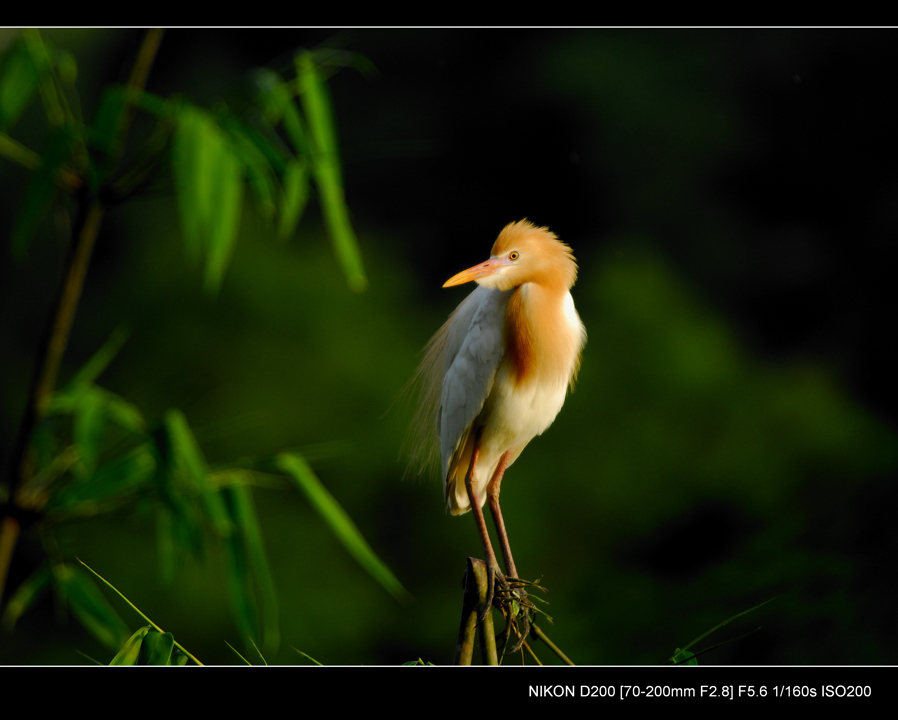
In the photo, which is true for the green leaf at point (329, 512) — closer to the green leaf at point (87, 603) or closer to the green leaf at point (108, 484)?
the green leaf at point (108, 484)

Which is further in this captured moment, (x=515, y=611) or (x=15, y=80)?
(x=515, y=611)

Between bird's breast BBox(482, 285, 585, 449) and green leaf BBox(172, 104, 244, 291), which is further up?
green leaf BBox(172, 104, 244, 291)

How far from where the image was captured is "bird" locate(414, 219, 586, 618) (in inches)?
44.5

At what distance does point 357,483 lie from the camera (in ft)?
10.6

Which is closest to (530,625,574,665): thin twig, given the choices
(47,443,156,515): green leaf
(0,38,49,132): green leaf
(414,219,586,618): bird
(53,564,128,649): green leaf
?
(414,219,586,618): bird

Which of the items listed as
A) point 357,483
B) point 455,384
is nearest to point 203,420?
point 357,483

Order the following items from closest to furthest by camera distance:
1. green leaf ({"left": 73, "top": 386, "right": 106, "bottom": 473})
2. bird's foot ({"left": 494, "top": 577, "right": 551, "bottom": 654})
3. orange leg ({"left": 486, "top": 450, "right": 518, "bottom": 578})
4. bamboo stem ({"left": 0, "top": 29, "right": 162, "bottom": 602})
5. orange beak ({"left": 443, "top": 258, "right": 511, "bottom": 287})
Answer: bamboo stem ({"left": 0, "top": 29, "right": 162, "bottom": 602}) < green leaf ({"left": 73, "top": 386, "right": 106, "bottom": 473}) < bird's foot ({"left": 494, "top": 577, "right": 551, "bottom": 654}) < orange beak ({"left": 443, "top": 258, "right": 511, "bottom": 287}) < orange leg ({"left": 486, "top": 450, "right": 518, "bottom": 578})

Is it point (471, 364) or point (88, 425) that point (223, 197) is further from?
point (471, 364)

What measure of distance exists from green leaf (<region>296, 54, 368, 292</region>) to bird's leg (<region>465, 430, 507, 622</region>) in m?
0.37

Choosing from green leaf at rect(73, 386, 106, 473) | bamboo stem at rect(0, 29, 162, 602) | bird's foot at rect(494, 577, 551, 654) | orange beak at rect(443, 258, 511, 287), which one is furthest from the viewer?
orange beak at rect(443, 258, 511, 287)

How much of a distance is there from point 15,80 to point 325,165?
13.2 inches

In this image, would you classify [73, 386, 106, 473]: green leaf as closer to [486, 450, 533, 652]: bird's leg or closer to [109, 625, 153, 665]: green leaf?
[109, 625, 153, 665]: green leaf

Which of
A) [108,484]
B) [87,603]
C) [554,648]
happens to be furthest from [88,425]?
[554,648]

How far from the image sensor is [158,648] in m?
0.82
